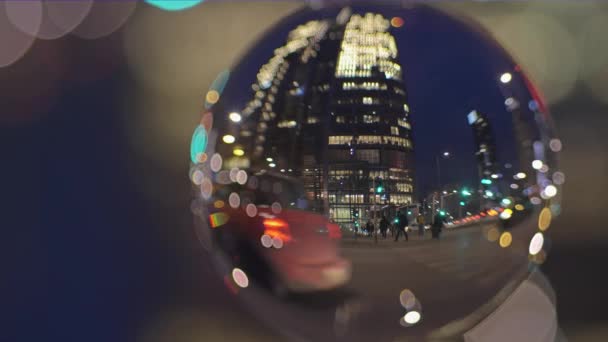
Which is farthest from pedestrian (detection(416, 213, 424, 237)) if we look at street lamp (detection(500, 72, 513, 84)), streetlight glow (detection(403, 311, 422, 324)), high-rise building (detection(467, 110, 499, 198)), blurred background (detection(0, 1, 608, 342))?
blurred background (detection(0, 1, 608, 342))

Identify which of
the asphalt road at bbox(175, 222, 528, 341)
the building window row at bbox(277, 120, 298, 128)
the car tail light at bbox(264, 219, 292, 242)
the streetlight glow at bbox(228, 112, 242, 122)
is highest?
the streetlight glow at bbox(228, 112, 242, 122)

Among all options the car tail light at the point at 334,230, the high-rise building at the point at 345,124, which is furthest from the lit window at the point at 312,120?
the car tail light at the point at 334,230

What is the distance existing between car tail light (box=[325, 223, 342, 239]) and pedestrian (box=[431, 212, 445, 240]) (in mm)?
211

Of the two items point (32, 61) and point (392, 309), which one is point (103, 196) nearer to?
point (32, 61)

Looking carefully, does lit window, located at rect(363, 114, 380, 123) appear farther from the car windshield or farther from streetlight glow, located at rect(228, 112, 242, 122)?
streetlight glow, located at rect(228, 112, 242, 122)

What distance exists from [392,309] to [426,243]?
0.21 meters

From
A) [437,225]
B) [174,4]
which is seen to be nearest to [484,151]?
[437,225]

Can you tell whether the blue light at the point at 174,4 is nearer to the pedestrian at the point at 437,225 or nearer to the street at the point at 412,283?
the street at the point at 412,283

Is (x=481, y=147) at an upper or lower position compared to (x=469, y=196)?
upper

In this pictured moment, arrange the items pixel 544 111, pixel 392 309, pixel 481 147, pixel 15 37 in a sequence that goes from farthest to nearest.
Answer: pixel 15 37 → pixel 544 111 → pixel 392 309 → pixel 481 147

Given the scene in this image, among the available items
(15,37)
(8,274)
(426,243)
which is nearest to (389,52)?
(426,243)

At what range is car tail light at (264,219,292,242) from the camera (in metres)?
1.03

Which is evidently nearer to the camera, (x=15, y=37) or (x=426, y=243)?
(x=426, y=243)

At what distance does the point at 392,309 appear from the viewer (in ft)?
3.61
